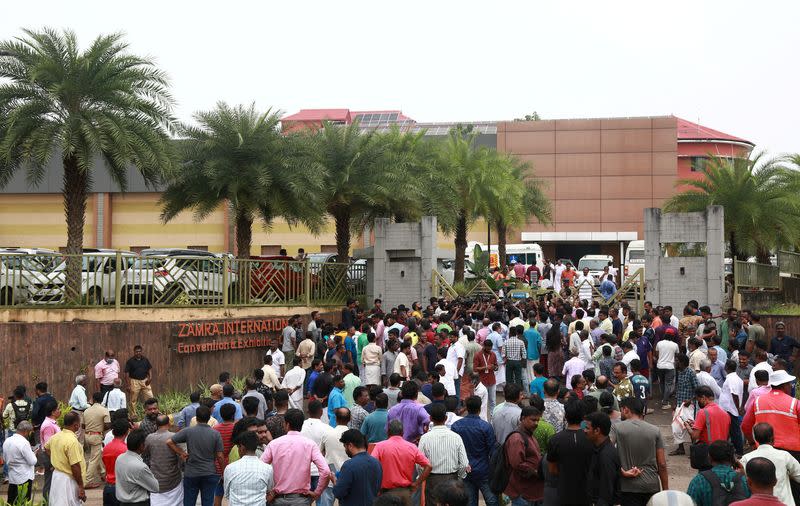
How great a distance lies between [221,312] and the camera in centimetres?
2253

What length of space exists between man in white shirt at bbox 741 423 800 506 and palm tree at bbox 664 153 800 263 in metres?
21.8

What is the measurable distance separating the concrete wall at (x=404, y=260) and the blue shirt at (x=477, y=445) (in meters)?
17.7

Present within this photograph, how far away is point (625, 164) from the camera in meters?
56.4

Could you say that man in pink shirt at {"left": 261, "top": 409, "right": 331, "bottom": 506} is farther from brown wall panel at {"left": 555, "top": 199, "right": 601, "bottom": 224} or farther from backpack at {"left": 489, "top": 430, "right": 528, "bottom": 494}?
brown wall panel at {"left": 555, "top": 199, "right": 601, "bottom": 224}

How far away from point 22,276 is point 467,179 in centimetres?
1769

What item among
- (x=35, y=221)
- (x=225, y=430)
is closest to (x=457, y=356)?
(x=225, y=430)

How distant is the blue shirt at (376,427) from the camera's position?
10.3 meters

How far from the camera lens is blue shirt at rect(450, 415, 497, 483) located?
9.82 metres

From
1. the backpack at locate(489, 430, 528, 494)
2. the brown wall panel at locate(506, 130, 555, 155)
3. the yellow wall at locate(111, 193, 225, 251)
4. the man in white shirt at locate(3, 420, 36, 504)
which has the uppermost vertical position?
the brown wall panel at locate(506, 130, 555, 155)

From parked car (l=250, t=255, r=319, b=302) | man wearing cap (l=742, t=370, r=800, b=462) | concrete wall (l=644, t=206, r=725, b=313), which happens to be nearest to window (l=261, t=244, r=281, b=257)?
parked car (l=250, t=255, r=319, b=302)

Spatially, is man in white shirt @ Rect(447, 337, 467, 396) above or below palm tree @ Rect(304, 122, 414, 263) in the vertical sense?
below

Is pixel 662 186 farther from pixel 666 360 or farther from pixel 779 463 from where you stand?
pixel 779 463

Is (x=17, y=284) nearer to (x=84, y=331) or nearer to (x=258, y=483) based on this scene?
(x=84, y=331)

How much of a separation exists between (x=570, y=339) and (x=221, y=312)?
29.3 ft
